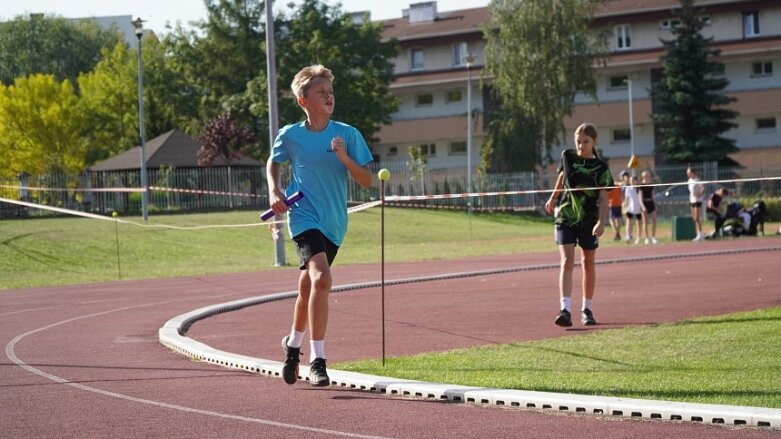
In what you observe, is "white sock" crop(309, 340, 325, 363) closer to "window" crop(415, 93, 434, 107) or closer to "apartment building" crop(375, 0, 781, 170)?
"apartment building" crop(375, 0, 781, 170)

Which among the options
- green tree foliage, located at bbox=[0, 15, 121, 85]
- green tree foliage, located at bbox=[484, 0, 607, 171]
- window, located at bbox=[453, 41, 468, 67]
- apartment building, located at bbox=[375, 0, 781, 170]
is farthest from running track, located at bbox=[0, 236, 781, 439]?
green tree foliage, located at bbox=[0, 15, 121, 85]

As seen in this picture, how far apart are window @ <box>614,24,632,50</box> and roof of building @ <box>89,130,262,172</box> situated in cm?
2506

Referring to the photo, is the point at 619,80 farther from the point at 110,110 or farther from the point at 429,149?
the point at 110,110

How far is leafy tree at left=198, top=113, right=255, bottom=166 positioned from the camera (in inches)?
2485

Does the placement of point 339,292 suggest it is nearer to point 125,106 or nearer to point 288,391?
point 288,391

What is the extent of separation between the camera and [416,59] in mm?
83812

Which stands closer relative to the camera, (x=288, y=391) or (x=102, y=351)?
(x=288, y=391)

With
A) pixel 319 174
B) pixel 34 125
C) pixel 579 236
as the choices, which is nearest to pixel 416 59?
pixel 34 125

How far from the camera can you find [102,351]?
12.5 meters

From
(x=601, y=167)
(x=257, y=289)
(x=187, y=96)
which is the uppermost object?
(x=187, y=96)

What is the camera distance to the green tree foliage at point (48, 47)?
95938 millimetres

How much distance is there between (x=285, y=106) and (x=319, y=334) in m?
61.3

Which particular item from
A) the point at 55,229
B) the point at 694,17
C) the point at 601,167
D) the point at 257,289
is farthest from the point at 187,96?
the point at 601,167

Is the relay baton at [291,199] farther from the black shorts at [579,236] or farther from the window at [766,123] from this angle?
the window at [766,123]
